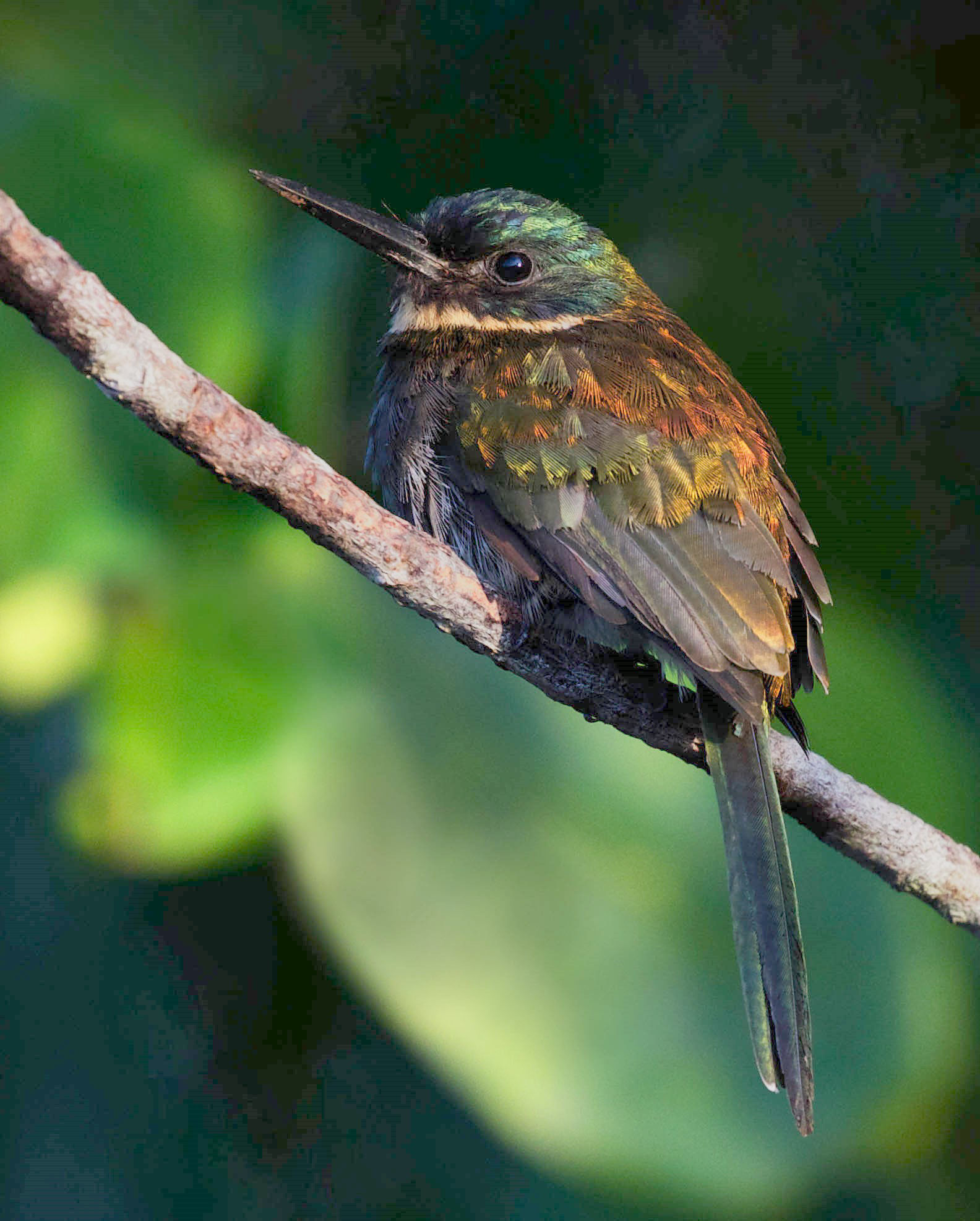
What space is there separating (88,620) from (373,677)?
16.2 inches

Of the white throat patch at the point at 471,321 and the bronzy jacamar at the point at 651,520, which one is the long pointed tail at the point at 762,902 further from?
the white throat patch at the point at 471,321

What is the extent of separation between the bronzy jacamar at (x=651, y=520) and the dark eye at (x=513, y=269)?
113mm

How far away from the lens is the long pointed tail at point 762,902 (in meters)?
1.20

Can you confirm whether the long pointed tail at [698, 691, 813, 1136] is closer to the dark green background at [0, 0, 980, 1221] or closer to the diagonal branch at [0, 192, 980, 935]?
the diagonal branch at [0, 192, 980, 935]

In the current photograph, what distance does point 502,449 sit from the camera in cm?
137

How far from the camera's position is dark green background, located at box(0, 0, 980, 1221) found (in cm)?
163

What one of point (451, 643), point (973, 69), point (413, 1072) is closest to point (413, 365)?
point (451, 643)

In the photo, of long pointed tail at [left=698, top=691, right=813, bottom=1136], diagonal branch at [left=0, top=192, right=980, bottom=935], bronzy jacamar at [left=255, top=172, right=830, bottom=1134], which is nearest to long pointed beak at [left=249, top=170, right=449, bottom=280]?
bronzy jacamar at [left=255, top=172, right=830, bottom=1134]

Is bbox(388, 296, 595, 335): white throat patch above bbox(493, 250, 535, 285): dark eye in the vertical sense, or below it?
below

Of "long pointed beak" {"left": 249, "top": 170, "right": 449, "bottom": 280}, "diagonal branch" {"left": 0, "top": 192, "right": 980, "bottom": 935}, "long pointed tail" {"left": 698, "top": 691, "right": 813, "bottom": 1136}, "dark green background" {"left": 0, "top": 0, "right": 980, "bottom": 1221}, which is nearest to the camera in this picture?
"diagonal branch" {"left": 0, "top": 192, "right": 980, "bottom": 935}

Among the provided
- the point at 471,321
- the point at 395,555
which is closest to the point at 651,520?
the point at 395,555

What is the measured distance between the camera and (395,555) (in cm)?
115

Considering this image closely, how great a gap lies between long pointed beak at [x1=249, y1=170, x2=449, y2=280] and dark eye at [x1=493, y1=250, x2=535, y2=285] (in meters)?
0.07

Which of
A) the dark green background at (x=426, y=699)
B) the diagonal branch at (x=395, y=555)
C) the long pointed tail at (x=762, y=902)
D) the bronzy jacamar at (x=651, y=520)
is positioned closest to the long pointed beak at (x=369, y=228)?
the bronzy jacamar at (x=651, y=520)
